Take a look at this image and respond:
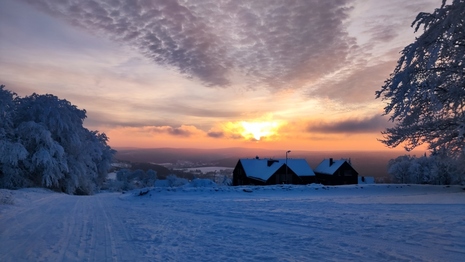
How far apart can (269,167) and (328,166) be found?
16326 mm

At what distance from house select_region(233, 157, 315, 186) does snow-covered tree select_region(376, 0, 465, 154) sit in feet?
140

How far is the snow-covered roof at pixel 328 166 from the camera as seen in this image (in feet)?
209

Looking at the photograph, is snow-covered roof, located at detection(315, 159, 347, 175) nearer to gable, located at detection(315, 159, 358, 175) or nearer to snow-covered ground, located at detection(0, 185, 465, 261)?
gable, located at detection(315, 159, 358, 175)

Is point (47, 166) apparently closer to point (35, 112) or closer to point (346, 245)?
point (35, 112)

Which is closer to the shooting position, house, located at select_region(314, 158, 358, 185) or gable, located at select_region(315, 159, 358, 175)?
house, located at select_region(314, 158, 358, 185)

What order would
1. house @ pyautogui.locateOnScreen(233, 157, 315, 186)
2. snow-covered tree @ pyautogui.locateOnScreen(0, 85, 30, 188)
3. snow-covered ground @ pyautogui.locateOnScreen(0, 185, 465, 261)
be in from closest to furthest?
snow-covered ground @ pyautogui.locateOnScreen(0, 185, 465, 261) → snow-covered tree @ pyautogui.locateOnScreen(0, 85, 30, 188) → house @ pyautogui.locateOnScreen(233, 157, 315, 186)

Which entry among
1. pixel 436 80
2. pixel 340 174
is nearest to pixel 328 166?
pixel 340 174

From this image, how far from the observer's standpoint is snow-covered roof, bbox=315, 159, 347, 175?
63.8 meters

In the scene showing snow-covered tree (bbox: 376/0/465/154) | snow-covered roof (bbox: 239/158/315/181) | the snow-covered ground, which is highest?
snow-covered tree (bbox: 376/0/465/154)

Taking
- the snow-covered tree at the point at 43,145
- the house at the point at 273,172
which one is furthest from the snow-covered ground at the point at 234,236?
the house at the point at 273,172

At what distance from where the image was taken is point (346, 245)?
790cm

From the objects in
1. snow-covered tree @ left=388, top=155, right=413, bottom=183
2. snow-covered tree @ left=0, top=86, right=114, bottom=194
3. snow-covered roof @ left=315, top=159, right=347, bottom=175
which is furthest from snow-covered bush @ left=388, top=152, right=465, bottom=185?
snow-covered tree @ left=0, top=86, right=114, bottom=194

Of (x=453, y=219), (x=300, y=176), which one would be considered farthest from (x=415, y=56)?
(x=300, y=176)

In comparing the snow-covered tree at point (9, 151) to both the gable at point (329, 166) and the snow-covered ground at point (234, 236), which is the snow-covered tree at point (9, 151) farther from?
the gable at point (329, 166)
